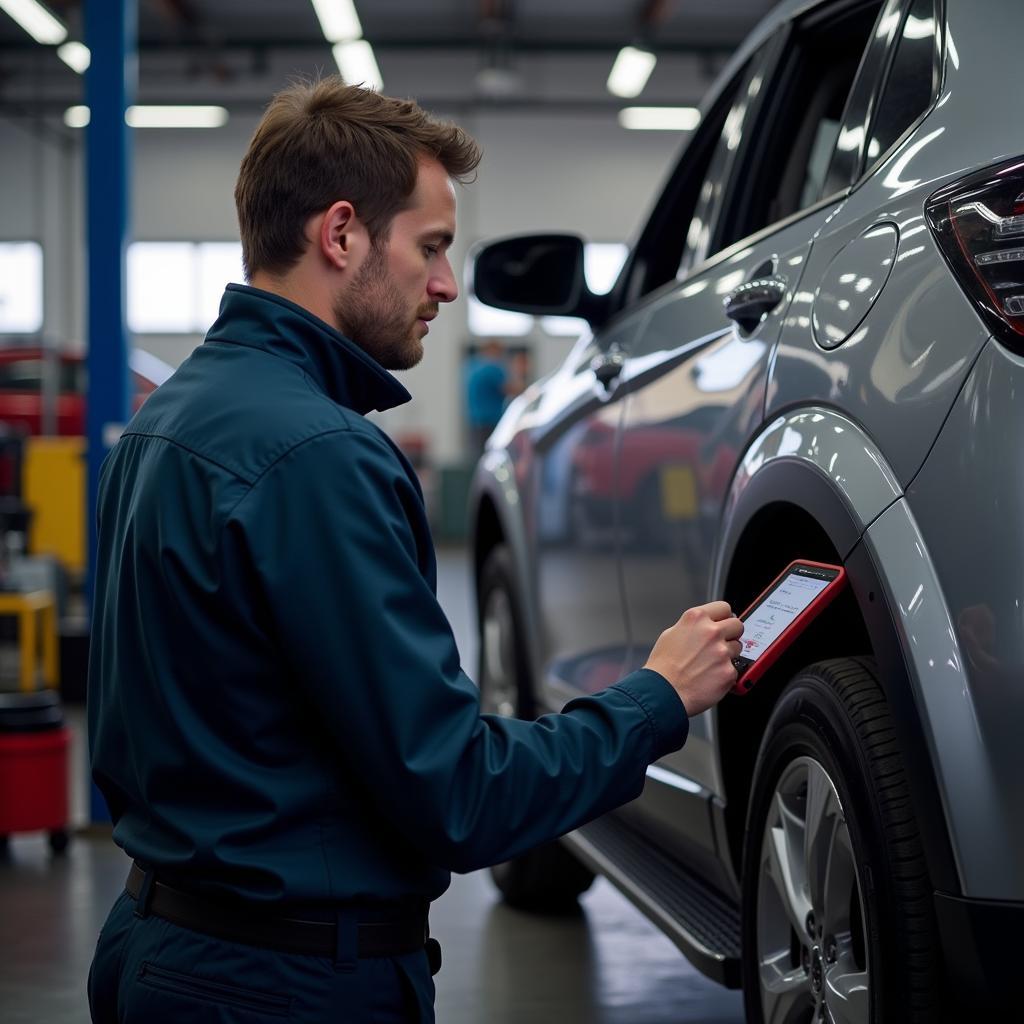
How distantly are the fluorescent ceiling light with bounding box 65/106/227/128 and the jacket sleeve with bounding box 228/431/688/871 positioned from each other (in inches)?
738

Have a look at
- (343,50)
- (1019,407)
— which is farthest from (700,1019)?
(343,50)

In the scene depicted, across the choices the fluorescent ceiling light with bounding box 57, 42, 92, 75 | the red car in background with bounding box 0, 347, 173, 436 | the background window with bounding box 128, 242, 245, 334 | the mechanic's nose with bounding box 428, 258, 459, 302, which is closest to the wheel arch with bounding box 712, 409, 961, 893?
the mechanic's nose with bounding box 428, 258, 459, 302

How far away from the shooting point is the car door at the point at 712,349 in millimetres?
2082

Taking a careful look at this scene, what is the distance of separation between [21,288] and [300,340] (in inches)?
782

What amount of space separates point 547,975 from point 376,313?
2073 mm

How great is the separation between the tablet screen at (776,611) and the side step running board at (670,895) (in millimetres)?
625

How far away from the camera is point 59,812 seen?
4.48m

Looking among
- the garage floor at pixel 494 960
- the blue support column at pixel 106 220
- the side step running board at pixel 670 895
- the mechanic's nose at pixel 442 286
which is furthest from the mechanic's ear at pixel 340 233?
the blue support column at pixel 106 220

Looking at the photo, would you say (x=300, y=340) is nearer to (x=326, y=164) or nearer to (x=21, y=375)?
(x=326, y=164)

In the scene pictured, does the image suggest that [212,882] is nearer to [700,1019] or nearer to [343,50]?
[700,1019]

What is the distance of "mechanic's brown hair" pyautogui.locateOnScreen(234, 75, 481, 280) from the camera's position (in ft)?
4.85

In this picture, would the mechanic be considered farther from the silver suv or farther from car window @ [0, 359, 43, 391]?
car window @ [0, 359, 43, 391]

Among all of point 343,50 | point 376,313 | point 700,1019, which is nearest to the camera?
point 376,313

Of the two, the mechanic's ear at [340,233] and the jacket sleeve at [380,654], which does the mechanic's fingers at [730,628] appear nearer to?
the jacket sleeve at [380,654]
